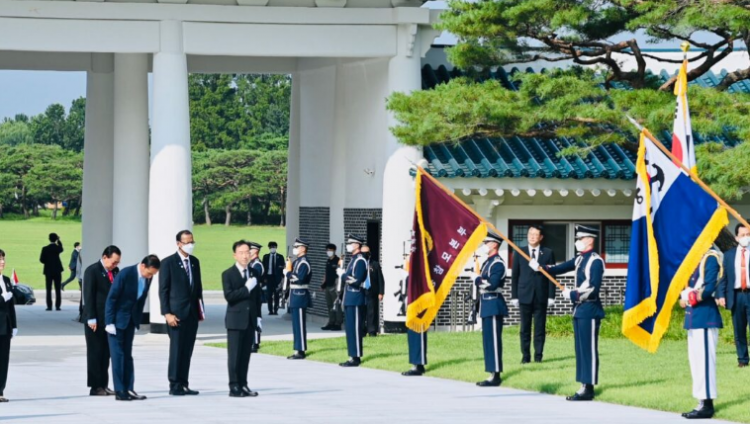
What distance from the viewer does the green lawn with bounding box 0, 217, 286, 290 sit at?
234 ft

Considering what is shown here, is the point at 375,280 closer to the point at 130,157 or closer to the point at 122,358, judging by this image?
the point at 130,157

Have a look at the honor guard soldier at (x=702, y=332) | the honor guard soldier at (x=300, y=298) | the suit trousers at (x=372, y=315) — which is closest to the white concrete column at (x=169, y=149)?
the suit trousers at (x=372, y=315)

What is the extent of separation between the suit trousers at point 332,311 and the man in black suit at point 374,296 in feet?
4.77

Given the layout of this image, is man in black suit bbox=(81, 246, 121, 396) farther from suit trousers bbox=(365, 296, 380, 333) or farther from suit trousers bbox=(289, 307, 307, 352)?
suit trousers bbox=(365, 296, 380, 333)

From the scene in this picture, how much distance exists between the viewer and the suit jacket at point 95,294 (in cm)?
1778

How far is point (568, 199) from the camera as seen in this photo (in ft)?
95.3

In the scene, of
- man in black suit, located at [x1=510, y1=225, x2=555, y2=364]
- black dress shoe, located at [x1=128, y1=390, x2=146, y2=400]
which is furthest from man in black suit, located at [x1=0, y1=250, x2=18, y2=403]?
man in black suit, located at [x1=510, y1=225, x2=555, y2=364]

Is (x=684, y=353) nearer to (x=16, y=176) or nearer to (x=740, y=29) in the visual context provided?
(x=740, y=29)

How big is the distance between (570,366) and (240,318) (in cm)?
535

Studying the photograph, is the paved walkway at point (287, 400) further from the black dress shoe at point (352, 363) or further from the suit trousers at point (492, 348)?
the suit trousers at point (492, 348)

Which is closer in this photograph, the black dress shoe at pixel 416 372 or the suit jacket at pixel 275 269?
the black dress shoe at pixel 416 372

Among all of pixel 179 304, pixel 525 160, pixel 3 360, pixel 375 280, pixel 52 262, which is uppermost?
pixel 525 160

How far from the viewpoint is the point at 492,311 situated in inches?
773

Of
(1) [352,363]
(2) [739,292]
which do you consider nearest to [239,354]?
(1) [352,363]
